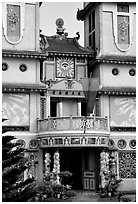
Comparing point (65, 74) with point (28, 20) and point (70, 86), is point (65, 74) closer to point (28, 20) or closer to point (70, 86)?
point (70, 86)

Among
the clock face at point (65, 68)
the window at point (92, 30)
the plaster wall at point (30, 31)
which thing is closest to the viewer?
the plaster wall at point (30, 31)

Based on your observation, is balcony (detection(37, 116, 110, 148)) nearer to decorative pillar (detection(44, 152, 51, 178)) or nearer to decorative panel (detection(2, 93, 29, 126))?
decorative pillar (detection(44, 152, 51, 178))

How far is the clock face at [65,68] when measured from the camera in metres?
23.9

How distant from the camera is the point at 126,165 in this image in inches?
904

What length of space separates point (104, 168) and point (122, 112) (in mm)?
3115

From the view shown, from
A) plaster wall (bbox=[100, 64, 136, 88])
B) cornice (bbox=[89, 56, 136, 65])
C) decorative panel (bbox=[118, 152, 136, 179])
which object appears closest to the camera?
decorative panel (bbox=[118, 152, 136, 179])

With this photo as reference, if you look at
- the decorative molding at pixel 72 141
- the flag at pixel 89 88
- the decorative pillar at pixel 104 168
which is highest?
the flag at pixel 89 88

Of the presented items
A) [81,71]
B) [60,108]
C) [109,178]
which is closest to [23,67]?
[60,108]

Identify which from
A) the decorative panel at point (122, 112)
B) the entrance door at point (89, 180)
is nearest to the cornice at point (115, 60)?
the decorative panel at point (122, 112)

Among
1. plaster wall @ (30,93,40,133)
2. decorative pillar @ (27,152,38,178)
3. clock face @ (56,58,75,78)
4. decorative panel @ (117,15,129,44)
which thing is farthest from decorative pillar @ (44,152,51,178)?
decorative panel @ (117,15,129,44)

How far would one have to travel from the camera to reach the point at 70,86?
2317 centimetres

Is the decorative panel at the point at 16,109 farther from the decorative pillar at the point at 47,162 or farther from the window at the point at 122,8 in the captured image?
the window at the point at 122,8

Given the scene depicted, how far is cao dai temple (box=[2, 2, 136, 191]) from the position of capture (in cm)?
2177

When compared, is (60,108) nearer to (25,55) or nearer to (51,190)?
(25,55)
